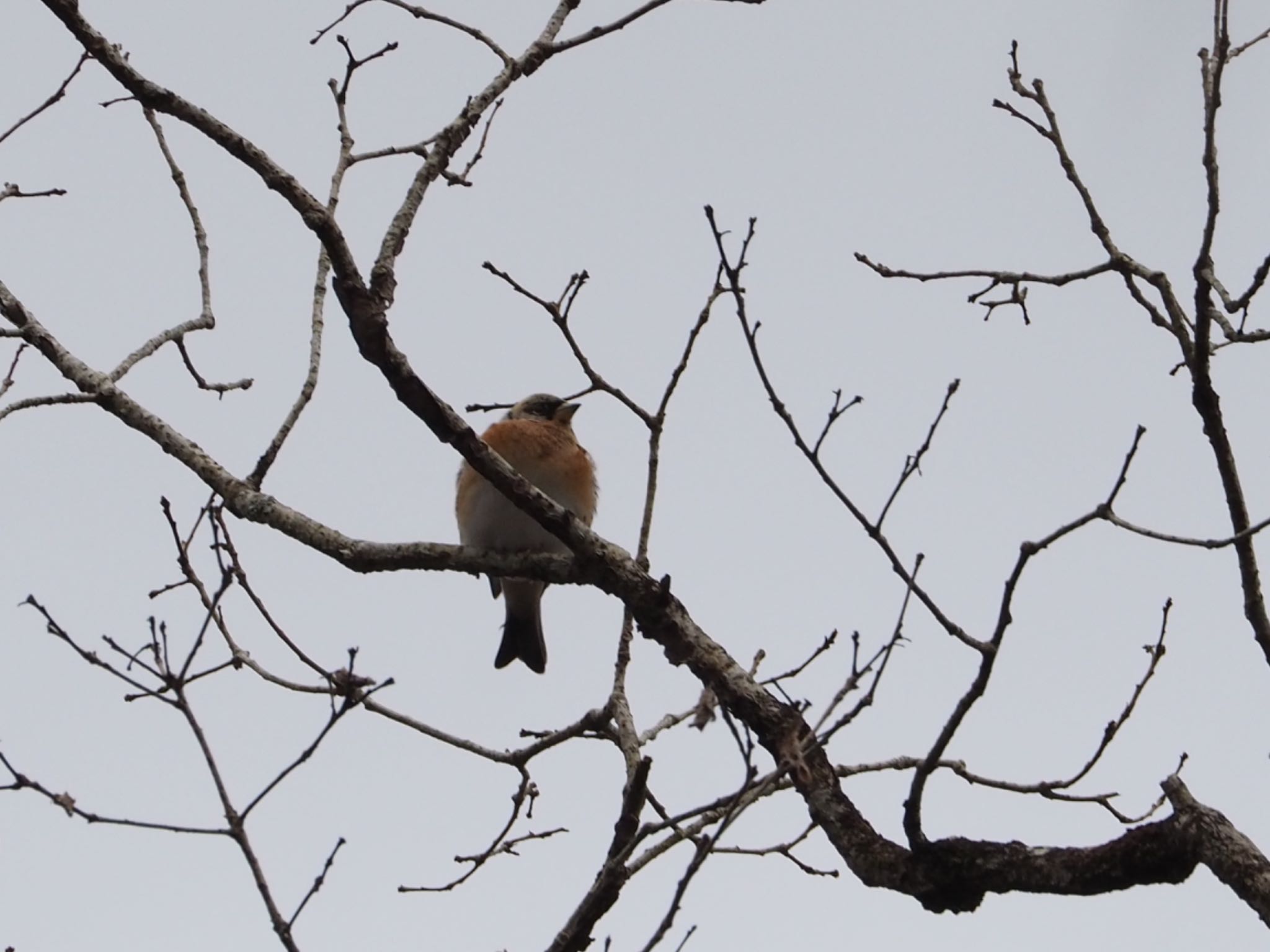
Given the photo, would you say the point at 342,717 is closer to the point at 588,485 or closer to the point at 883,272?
the point at 883,272

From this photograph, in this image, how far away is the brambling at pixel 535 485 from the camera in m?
6.43

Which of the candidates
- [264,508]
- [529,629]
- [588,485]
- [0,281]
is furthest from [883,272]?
[529,629]

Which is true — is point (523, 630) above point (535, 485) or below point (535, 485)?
below

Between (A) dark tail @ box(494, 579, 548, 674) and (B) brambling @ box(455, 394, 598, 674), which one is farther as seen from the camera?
(A) dark tail @ box(494, 579, 548, 674)

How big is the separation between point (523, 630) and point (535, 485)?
3.07ft

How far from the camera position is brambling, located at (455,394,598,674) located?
21.1ft

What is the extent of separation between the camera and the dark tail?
734cm

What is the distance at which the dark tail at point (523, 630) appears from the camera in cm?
734

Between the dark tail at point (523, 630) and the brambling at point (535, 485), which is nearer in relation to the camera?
the brambling at point (535, 485)

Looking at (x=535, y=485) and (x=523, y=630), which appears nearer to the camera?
(x=535, y=485)

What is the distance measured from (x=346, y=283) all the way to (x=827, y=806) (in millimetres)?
1756

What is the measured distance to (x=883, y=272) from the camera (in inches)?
168

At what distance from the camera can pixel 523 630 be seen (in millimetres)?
7402

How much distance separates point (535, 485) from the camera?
682cm
